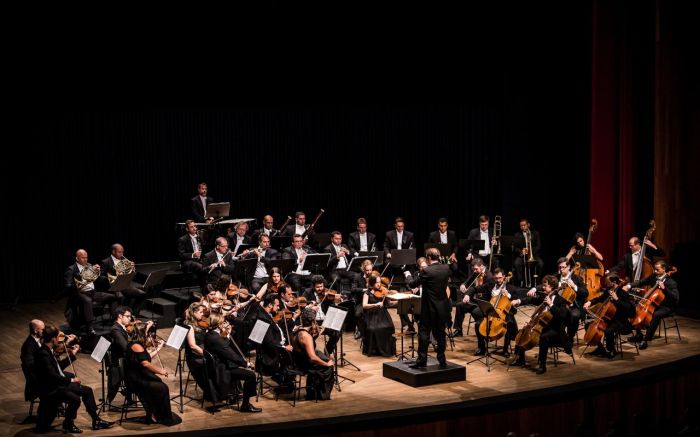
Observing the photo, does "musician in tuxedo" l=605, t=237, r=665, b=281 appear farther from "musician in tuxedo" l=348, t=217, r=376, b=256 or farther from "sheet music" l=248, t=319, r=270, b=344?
"sheet music" l=248, t=319, r=270, b=344

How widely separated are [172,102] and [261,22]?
6.70ft

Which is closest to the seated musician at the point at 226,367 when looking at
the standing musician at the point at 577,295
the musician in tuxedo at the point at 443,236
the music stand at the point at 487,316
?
the music stand at the point at 487,316

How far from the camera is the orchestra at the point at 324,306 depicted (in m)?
9.03

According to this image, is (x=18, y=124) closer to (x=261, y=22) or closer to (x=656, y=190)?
(x=261, y=22)

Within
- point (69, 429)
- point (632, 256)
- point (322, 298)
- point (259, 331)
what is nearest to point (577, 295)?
point (632, 256)

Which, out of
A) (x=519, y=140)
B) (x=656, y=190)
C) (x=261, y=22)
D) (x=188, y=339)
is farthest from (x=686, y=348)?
(x=261, y=22)

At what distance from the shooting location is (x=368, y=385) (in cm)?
996

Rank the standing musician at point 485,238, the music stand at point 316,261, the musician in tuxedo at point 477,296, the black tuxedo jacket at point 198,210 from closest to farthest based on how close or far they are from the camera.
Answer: the musician in tuxedo at point 477,296, the music stand at point 316,261, the black tuxedo jacket at point 198,210, the standing musician at point 485,238

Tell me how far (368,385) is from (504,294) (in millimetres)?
2135

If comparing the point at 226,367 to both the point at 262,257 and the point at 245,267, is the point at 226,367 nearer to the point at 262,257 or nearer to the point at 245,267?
the point at 245,267

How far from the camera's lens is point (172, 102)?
14.5 m

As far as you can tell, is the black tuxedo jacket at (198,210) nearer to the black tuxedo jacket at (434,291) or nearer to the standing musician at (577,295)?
the black tuxedo jacket at (434,291)

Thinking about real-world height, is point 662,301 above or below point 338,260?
below

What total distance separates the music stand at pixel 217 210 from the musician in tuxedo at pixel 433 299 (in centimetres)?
479
